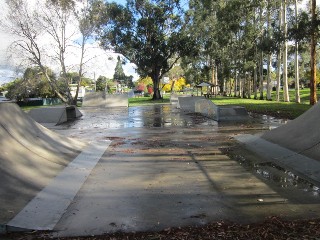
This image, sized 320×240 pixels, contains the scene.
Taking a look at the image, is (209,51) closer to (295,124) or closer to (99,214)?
(295,124)

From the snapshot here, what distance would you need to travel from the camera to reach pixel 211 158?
385 inches

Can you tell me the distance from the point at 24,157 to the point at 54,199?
1658 millimetres

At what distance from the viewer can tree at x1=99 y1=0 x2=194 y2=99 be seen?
54094 millimetres

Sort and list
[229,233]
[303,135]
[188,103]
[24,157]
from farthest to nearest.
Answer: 1. [188,103]
2. [303,135]
3. [24,157]
4. [229,233]

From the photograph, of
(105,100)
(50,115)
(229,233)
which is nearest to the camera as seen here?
(229,233)

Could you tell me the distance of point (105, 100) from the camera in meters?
45.4

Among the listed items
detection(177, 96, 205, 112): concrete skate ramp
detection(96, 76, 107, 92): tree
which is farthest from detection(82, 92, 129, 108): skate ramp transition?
detection(96, 76, 107, 92): tree

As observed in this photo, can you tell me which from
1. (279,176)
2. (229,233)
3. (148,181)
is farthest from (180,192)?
(279,176)

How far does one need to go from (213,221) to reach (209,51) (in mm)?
58053

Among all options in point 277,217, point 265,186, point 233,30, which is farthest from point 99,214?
point 233,30

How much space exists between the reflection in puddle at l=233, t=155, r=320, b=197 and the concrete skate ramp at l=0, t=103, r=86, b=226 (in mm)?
4181

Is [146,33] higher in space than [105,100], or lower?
higher

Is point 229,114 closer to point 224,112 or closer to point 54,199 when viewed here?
point 224,112

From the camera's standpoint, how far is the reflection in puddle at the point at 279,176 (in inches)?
266
